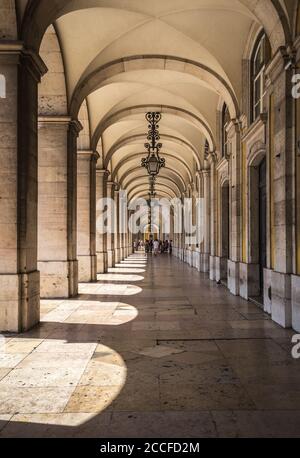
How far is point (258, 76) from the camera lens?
10.1m

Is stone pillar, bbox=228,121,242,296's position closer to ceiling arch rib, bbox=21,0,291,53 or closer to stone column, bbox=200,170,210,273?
ceiling arch rib, bbox=21,0,291,53

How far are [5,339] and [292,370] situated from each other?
399 centimetres

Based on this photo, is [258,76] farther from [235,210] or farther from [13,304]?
[13,304]

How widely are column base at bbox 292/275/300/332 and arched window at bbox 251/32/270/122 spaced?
4541 millimetres

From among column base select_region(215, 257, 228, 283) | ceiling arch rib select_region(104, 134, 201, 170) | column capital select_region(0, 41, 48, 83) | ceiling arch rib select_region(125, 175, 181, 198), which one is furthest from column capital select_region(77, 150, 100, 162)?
ceiling arch rib select_region(125, 175, 181, 198)

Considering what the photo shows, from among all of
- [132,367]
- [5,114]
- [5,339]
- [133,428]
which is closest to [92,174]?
[5,114]

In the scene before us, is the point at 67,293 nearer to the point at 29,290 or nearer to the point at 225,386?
the point at 29,290

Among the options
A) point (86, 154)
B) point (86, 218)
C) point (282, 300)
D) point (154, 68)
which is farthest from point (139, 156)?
point (282, 300)

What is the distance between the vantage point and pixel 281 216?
7.24 m

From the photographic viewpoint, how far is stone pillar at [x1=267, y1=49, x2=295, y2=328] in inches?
274

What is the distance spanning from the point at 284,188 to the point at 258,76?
4.20m

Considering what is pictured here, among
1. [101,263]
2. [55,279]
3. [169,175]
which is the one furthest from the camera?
[169,175]

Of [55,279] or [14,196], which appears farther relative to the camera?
[55,279]

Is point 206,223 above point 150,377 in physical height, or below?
above
